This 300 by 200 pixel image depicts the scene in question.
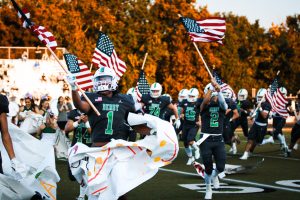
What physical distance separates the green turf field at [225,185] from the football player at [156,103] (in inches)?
70.5

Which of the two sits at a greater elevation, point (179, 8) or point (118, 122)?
point (179, 8)

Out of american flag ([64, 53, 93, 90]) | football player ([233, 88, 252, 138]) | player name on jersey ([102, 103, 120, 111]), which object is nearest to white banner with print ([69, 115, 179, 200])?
player name on jersey ([102, 103, 120, 111])

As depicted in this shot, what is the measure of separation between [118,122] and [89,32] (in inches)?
1932

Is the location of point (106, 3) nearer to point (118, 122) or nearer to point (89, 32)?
point (89, 32)

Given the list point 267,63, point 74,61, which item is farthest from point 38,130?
point 267,63

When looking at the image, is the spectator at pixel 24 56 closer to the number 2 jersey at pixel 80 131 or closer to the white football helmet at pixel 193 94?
the white football helmet at pixel 193 94

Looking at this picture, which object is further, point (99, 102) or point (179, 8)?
point (179, 8)

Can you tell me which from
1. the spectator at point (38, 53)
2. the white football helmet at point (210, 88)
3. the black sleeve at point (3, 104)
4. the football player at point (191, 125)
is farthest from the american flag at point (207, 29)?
the spectator at point (38, 53)

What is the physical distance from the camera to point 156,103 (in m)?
19.7

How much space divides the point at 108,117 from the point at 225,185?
5134 mm

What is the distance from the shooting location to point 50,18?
51.2m

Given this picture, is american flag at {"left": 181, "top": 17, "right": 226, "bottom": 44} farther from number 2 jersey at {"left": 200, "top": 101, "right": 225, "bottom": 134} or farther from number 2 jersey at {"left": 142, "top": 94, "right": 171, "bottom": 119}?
number 2 jersey at {"left": 142, "top": 94, "right": 171, "bottom": 119}

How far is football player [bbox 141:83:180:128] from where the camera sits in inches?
771

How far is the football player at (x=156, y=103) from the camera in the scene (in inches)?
771
